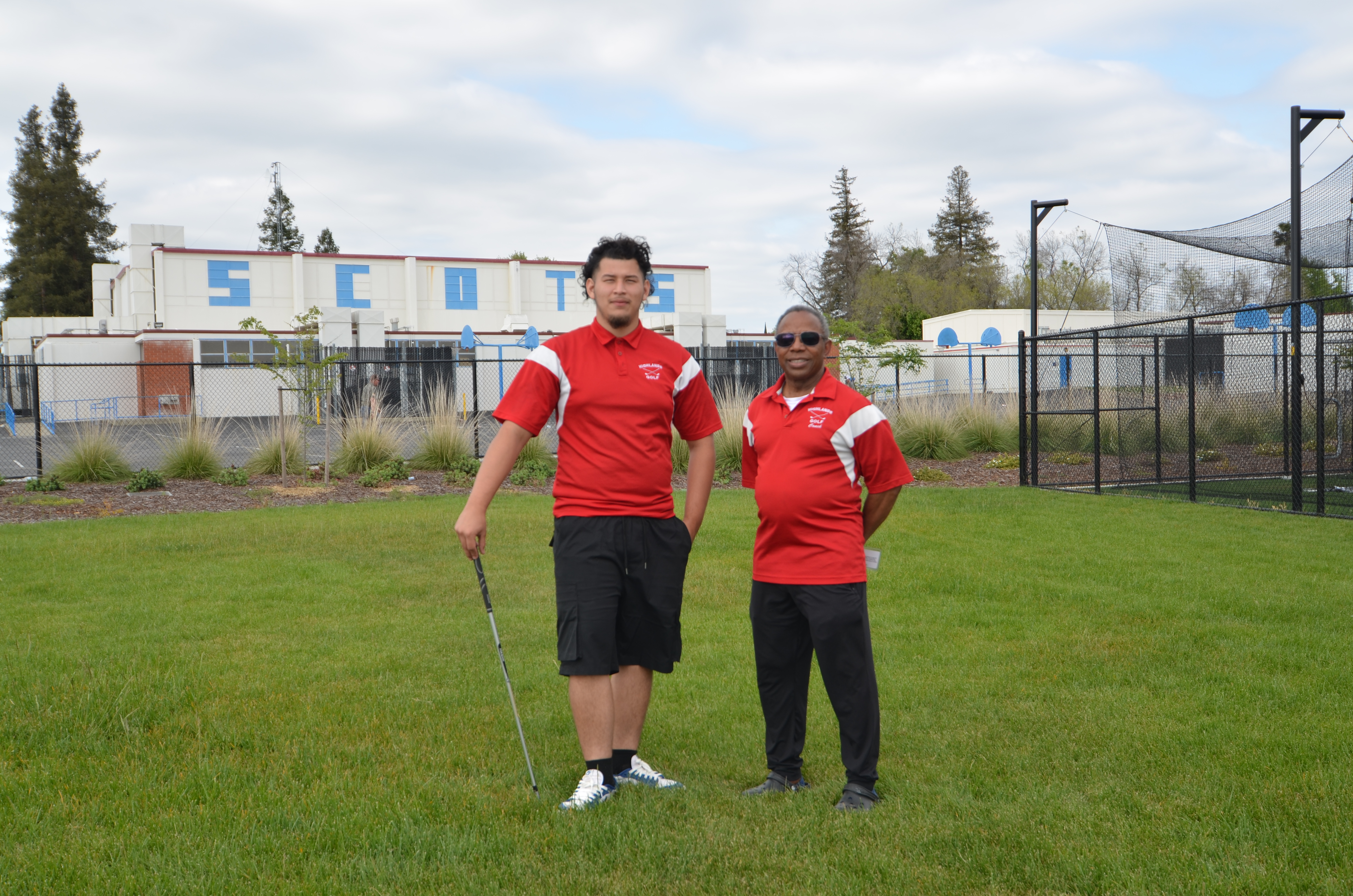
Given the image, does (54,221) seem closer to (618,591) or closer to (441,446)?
(441,446)

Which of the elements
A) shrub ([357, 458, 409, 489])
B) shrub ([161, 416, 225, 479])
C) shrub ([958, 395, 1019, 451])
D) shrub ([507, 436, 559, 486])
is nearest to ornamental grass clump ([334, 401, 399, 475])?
shrub ([357, 458, 409, 489])

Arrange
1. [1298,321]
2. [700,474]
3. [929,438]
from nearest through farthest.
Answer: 1. [700,474]
2. [1298,321]
3. [929,438]

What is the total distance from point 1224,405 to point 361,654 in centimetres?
1567

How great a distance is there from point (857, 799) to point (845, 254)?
66.9m

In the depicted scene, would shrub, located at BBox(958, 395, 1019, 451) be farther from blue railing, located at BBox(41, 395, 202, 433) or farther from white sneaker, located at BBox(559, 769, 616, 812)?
blue railing, located at BBox(41, 395, 202, 433)

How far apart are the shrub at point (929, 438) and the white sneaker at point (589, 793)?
45.2 feet

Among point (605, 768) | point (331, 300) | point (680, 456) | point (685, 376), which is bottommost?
point (605, 768)

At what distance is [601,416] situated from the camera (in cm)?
351

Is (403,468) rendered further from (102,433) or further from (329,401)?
(102,433)

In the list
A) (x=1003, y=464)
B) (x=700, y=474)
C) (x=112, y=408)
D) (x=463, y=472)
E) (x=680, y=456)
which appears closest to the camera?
(x=700, y=474)

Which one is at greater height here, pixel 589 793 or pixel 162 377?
pixel 162 377

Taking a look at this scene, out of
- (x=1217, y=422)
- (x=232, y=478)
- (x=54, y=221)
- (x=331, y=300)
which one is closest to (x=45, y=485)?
(x=232, y=478)

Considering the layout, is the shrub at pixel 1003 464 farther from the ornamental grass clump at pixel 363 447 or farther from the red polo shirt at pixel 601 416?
the red polo shirt at pixel 601 416

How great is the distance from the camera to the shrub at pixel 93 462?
45.8ft
